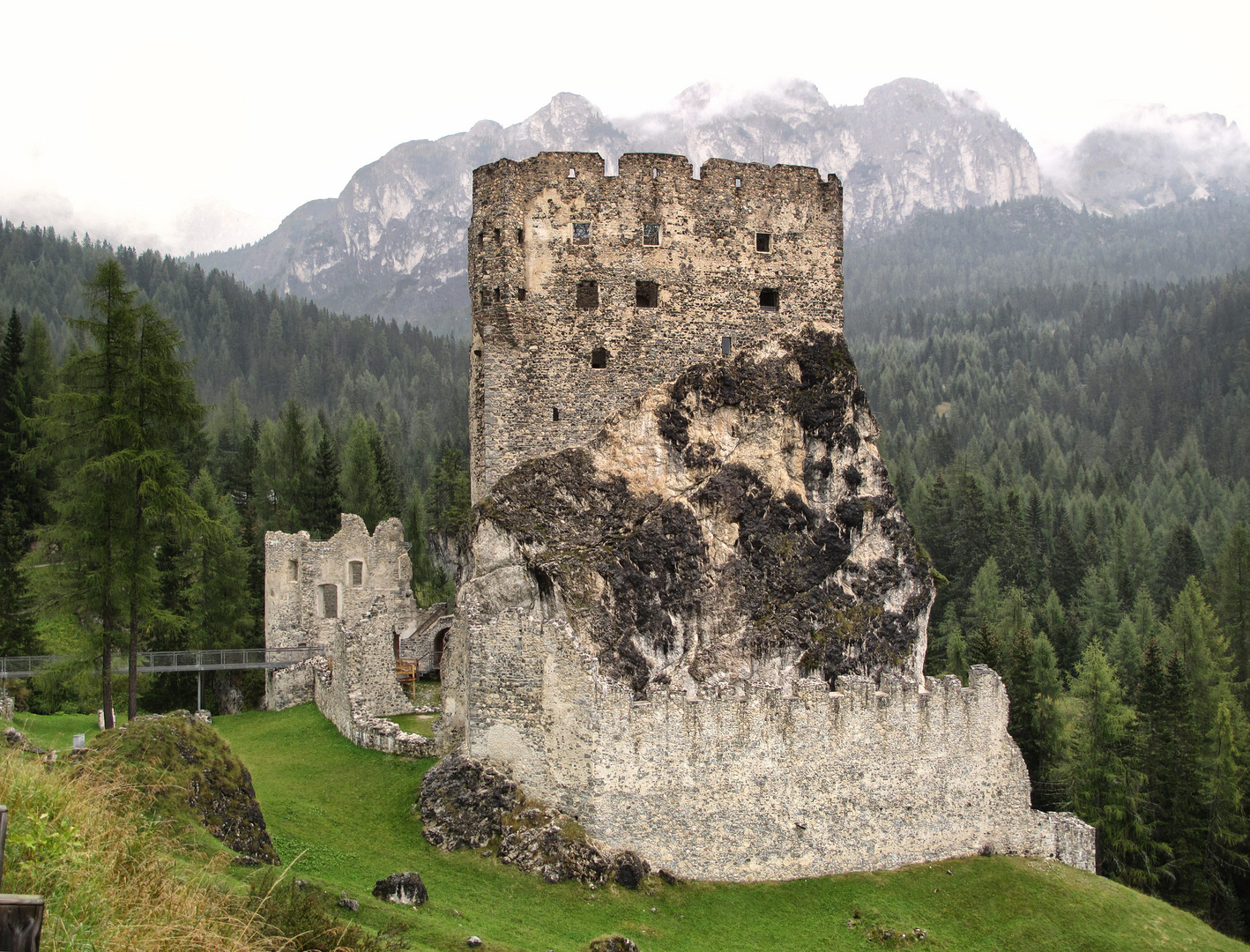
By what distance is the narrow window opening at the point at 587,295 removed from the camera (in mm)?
32656

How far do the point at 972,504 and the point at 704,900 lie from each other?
6951cm

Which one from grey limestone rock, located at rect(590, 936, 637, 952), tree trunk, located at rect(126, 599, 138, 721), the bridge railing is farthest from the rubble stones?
the bridge railing

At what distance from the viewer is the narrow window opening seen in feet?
107

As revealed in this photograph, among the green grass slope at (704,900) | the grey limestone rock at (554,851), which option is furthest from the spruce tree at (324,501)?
the grey limestone rock at (554,851)

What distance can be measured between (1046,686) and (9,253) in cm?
19120

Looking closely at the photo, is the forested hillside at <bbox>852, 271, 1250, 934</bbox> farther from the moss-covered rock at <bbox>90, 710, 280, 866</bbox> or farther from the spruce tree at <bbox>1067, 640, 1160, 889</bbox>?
the moss-covered rock at <bbox>90, 710, 280, 866</bbox>

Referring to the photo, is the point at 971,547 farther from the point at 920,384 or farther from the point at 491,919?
the point at 920,384

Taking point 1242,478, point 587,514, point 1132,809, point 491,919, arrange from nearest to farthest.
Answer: point 491,919
point 587,514
point 1132,809
point 1242,478

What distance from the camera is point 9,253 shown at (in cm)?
18950

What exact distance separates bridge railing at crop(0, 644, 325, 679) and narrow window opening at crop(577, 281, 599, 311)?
18.2m

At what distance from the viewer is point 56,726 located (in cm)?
3005

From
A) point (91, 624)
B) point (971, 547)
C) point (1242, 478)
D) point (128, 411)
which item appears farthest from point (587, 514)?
point (1242, 478)

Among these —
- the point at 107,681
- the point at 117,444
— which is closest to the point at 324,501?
the point at 107,681

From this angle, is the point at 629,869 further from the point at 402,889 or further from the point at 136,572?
the point at 136,572
